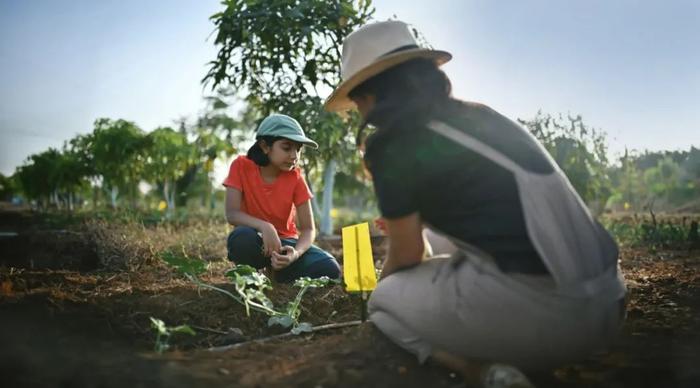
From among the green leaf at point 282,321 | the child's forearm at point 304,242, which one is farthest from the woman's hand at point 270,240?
the green leaf at point 282,321

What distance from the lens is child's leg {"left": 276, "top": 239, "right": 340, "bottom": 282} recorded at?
3062mm

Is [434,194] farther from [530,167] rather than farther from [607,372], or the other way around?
[607,372]

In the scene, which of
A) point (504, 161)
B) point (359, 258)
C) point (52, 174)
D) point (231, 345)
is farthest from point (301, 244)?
point (52, 174)

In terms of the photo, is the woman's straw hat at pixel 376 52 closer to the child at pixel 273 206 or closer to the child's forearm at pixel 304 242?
the child at pixel 273 206

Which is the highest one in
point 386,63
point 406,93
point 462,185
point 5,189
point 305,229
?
point 5,189

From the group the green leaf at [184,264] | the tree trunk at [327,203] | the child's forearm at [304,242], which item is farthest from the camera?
the tree trunk at [327,203]

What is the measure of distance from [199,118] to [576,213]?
86.7 feet

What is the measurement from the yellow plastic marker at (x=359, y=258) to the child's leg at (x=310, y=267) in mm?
895

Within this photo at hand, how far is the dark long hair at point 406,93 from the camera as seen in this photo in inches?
57.6

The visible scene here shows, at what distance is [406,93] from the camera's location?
5.07 feet

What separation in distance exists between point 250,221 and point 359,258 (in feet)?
3.28

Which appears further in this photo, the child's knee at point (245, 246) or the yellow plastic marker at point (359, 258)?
the child's knee at point (245, 246)

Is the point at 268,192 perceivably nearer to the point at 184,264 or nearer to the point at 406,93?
the point at 184,264

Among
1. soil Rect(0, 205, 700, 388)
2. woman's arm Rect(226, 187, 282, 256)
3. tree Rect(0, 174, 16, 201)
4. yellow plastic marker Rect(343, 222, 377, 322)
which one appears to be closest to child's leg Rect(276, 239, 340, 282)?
soil Rect(0, 205, 700, 388)
